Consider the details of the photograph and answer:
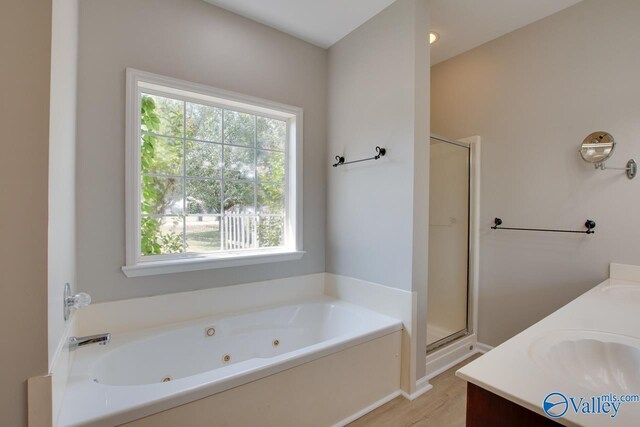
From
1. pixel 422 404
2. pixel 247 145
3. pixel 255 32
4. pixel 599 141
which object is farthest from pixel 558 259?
pixel 255 32

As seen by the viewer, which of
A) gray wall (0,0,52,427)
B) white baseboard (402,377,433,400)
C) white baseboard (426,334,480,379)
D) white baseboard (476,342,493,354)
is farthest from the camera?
white baseboard (476,342,493,354)

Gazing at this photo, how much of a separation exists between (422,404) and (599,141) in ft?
6.83

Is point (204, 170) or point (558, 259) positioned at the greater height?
point (204, 170)

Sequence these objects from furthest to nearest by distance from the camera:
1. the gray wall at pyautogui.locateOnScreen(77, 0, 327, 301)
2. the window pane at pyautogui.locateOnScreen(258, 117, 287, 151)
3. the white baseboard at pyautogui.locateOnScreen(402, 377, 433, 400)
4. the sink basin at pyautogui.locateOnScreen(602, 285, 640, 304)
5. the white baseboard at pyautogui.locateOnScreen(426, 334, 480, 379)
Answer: the window pane at pyautogui.locateOnScreen(258, 117, 287, 151)
the white baseboard at pyautogui.locateOnScreen(426, 334, 480, 379)
the white baseboard at pyautogui.locateOnScreen(402, 377, 433, 400)
the gray wall at pyautogui.locateOnScreen(77, 0, 327, 301)
the sink basin at pyautogui.locateOnScreen(602, 285, 640, 304)

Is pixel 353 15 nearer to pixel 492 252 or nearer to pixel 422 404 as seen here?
pixel 492 252

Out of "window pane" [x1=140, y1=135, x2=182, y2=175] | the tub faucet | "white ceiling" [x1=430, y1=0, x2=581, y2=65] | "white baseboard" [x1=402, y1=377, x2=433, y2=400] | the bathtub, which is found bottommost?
"white baseboard" [x1=402, y1=377, x2=433, y2=400]

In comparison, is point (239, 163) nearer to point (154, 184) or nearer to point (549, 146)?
point (154, 184)

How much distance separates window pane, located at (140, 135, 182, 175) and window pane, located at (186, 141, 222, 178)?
0.22 ft

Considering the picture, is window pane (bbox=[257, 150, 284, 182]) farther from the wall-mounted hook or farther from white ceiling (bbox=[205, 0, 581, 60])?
white ceiling (bbox=[205, 0, 581, 60])

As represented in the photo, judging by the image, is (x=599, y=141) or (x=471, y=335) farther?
(x=471, y=335)

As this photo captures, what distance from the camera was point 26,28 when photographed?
864 millimetres

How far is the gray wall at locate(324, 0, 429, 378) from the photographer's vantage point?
2002 mm

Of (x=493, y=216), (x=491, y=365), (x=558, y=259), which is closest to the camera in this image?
(x=491, y=365)

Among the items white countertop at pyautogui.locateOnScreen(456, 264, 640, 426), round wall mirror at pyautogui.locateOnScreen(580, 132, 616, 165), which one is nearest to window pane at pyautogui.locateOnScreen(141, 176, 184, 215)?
white countertop at pyautogui.locateOnScreen(456, 264, 640, 426)
